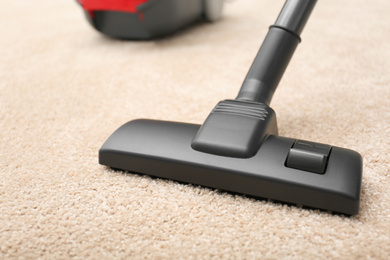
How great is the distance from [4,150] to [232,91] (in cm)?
52

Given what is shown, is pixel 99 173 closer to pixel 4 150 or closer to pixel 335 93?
pixel 4 150

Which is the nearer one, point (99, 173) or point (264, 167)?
point (264, 167)

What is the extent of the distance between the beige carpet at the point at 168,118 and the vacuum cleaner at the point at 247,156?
0.03m

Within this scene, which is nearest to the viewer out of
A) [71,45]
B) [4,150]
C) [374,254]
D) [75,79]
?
[374,254]

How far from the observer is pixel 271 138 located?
1.88 feet

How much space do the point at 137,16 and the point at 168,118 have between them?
558mm

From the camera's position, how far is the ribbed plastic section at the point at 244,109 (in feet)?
1.94

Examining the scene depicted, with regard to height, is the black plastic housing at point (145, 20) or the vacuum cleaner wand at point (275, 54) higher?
the vacuum cleaner wand at point (275, 54)

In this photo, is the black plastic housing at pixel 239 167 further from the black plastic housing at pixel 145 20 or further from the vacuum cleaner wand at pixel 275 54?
the black plastic housing at pixel 145 20

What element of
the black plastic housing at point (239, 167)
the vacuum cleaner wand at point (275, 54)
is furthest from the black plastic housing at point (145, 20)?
the black plastic housing at point (239, 167)

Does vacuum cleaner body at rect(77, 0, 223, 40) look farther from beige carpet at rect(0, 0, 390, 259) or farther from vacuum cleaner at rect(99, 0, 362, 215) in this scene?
vacuum cleaner at rect(99, 0, 362, 215)

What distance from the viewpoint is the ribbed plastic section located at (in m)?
0.59

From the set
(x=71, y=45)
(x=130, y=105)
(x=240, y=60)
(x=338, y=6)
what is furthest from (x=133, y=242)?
(x=338, y=6)

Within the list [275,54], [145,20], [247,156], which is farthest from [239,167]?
[145,20]
